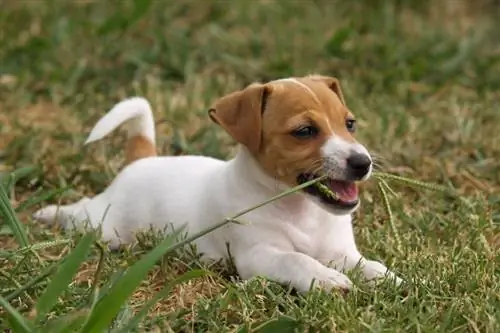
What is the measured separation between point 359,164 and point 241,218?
1.70 ft

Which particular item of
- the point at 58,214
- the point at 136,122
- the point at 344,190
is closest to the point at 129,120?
the point at 136,122

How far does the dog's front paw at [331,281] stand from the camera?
3.78 meters

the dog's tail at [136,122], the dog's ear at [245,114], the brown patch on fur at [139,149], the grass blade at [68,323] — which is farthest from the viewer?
the brown patch on fur at [139,149]

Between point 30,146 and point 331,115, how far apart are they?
214cm

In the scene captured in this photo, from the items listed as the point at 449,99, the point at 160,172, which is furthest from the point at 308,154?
the point at 449,99

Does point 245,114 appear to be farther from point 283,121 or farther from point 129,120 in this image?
point 129,120

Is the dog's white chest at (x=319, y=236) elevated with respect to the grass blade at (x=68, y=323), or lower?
lower

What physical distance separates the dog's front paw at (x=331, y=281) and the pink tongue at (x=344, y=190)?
0.27 m

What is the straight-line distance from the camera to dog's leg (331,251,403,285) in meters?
3.93

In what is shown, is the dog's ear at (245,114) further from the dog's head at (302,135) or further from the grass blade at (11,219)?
the grass blade at (11,219)

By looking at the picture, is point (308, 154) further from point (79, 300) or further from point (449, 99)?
point (449, 99)

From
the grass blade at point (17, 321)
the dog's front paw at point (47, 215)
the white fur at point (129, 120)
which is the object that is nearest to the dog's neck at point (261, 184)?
the white fur at point (129, 120)

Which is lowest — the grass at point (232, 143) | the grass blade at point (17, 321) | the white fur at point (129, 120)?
the grass at point (232, 143)

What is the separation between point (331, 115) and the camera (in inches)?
160
